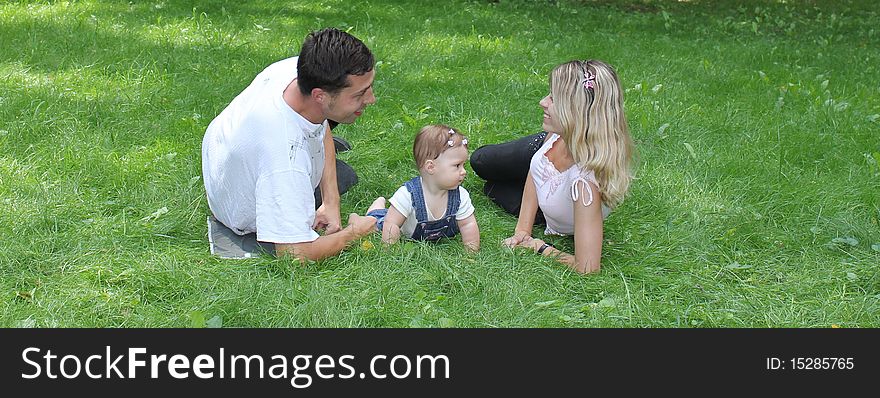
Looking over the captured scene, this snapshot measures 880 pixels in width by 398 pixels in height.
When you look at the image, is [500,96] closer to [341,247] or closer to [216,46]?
[216,46]

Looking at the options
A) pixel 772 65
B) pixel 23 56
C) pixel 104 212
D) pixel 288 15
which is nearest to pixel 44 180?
pixel 104 212

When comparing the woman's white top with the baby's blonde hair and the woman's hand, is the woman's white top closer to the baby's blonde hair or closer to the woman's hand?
the woman's hand

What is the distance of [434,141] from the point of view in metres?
3.96

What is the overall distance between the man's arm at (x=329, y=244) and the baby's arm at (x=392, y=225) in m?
0.06

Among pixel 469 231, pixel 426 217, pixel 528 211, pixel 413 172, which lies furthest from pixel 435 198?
pixel 413 172

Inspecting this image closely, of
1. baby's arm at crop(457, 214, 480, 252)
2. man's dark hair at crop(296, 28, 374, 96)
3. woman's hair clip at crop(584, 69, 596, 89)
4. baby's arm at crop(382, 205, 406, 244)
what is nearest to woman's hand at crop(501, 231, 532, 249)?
baby's arm at crop(457, 214, 480, 252)

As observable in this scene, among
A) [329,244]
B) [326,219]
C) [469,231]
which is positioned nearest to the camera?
[329,244]

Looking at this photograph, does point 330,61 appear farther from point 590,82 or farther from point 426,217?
point 590,82

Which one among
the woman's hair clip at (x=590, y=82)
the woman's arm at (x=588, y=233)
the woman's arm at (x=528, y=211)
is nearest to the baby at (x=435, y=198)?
the woman's arm at (x=528, y=211)

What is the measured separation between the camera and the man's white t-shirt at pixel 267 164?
3.57 metres

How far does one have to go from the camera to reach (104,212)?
429 centimetres

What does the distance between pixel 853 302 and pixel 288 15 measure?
645 cm

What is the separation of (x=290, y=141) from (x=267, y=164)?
13cm

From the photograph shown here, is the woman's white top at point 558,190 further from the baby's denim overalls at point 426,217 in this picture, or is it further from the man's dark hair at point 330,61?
the man's dark hair at point 330,61
